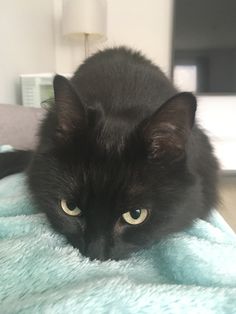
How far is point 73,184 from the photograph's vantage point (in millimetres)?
689

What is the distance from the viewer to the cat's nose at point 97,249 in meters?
0.67

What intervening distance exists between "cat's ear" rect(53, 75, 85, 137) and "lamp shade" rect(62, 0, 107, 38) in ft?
6.68

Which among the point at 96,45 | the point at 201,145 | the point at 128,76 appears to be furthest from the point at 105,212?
the point at 96,45

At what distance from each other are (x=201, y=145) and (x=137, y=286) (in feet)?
1.69

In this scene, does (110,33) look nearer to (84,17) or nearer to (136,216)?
(84,17)

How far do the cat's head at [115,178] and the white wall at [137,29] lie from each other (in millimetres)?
2565

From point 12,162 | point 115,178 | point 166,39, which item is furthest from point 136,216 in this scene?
point 166,39

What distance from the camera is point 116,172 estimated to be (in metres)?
0.68

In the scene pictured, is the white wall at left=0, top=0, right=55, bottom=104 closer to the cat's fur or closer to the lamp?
the lamp

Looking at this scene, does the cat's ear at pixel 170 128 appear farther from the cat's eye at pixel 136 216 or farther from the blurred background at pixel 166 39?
the blurred background at pixel 166 39

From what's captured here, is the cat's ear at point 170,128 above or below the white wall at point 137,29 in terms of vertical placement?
below

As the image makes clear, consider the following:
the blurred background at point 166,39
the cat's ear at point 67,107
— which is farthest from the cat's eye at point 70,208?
the blurred background at point 166,39

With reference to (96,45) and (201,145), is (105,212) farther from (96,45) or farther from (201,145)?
(96,45)

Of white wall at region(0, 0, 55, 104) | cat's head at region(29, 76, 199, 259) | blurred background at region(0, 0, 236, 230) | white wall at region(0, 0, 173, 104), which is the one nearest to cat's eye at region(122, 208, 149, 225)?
cat's head at region(29, 76, 199, 259)
